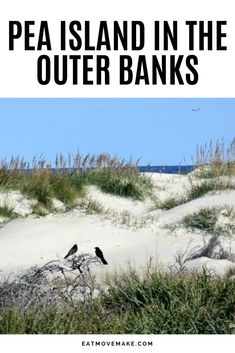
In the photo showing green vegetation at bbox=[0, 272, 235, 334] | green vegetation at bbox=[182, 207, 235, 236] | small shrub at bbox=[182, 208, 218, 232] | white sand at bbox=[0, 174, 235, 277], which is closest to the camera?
green vegetation at bbox=[0, 272, 235, 334]

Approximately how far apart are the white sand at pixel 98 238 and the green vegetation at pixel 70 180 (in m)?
0.66

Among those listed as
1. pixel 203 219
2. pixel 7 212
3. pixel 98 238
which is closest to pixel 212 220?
pixel 203 219

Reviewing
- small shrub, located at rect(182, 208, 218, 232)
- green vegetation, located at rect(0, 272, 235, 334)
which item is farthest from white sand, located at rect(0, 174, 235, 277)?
green vegetation, located at rect(0, 272, 235, 334)

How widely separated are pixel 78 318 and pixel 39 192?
698 cm

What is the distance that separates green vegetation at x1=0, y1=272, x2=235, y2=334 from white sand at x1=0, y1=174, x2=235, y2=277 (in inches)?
94.0

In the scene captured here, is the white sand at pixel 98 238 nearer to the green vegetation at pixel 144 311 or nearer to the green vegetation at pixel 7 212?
the green vegetation at pixel 7 212

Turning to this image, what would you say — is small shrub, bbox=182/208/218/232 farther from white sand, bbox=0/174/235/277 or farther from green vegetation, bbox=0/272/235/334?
green vegetation, bbox=0/272/235/334

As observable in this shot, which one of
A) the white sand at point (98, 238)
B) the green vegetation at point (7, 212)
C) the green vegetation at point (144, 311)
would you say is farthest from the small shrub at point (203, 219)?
the green vegetation at point (144, 311)

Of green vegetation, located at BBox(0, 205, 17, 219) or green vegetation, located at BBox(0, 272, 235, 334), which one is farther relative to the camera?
green vegetation, located at BBox(0, 205, 17, 219)

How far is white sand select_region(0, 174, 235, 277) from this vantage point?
29.7 ft

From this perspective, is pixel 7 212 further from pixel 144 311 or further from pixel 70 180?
pixel 144 311

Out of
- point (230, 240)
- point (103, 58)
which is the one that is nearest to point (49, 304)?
point (103, 58)

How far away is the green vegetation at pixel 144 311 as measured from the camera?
15.7 feet

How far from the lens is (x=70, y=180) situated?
12680 millimetres
